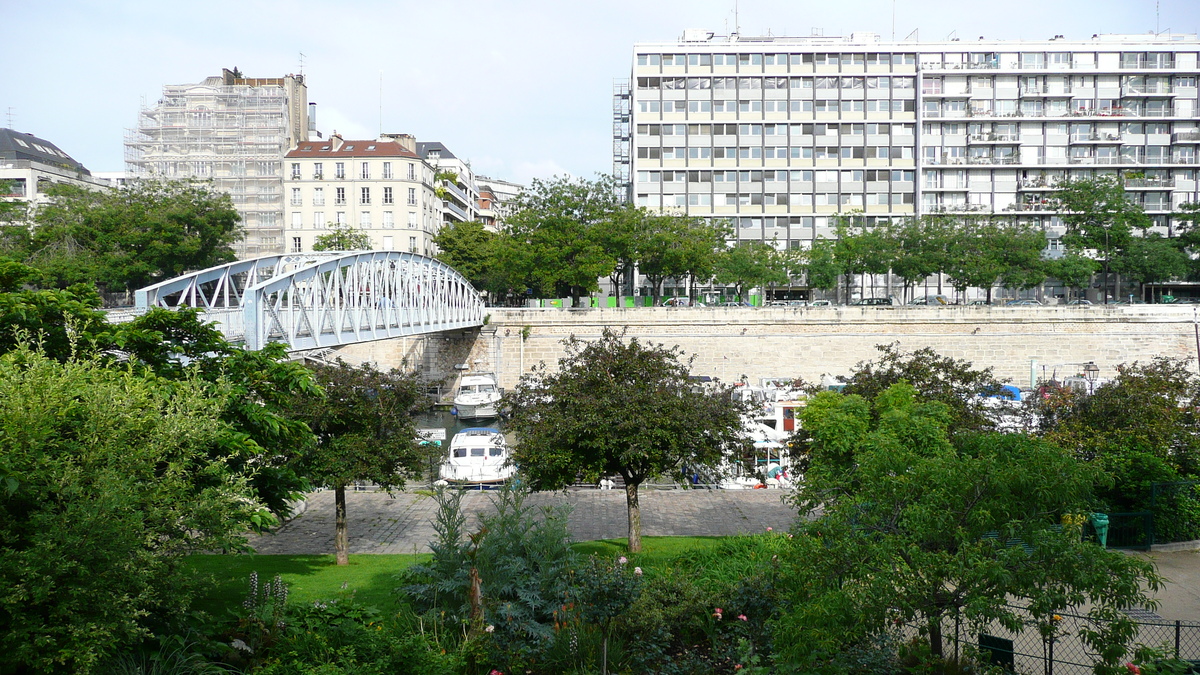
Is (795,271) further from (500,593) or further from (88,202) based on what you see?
(500,593)

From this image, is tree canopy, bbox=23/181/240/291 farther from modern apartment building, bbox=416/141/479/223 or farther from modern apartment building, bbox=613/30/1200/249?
modern apartment building, bbox=613/30/1200/249

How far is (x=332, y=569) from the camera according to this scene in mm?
13875

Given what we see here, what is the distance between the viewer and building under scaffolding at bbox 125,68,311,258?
64812 mm

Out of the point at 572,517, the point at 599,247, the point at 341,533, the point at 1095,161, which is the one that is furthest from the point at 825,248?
the point at 341,533

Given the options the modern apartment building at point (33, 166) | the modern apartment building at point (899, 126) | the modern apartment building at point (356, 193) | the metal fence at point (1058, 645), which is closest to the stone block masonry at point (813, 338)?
the modern apartment building at point (356, 193)

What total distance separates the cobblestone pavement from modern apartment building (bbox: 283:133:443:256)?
43.7 m

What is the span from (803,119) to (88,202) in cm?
4761

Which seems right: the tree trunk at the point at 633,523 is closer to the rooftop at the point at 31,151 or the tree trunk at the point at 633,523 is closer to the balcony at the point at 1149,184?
the balcony at the point at 1149,184

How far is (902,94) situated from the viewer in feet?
214

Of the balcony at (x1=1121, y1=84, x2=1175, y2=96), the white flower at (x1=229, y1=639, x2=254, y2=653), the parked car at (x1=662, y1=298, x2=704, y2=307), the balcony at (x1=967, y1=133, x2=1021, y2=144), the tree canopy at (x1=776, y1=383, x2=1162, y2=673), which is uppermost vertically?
the balcony at (x1=1121, y1=84, x2=1175, y2=96)


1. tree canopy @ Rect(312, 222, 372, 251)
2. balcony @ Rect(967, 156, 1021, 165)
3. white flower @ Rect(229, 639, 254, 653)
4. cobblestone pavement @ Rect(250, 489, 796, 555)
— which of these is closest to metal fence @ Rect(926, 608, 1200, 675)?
cobblestone pavement @ Rect(250, 489, 796, 555)

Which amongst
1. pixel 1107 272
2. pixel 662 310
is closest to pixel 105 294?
pixel 662 310

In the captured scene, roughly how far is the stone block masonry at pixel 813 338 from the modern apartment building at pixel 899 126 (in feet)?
58.2

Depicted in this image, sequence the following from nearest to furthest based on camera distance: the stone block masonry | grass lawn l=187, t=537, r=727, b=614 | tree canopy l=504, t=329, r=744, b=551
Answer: grass lawn l=187, t=537, r=727, b=614 → tree canopy l=504, t=329, r=744, b=551 → the stone block masonry
